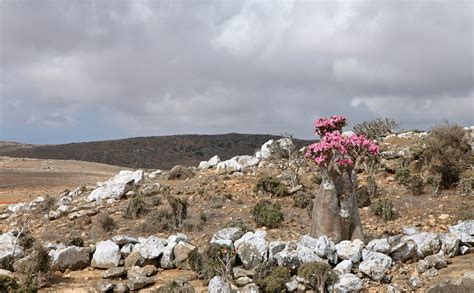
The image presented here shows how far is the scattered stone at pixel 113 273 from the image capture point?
37.5ft

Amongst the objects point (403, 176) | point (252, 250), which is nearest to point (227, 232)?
point (252, 250)

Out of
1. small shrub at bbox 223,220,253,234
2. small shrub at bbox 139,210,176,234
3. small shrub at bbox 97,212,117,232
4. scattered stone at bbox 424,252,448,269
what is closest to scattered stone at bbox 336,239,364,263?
scattered stone at bbox 424,252,448,269

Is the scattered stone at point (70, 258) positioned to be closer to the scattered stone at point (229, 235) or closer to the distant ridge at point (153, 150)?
the scattered stone at point (229, 235)

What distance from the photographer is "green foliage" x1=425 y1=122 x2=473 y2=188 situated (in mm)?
17703

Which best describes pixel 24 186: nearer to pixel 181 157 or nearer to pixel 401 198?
pixel 401 198

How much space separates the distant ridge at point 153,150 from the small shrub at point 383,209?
179 ft

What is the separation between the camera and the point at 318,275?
9.80 metres

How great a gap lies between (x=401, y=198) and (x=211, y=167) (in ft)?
40.8

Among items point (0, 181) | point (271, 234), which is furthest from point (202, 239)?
point (0, 181)

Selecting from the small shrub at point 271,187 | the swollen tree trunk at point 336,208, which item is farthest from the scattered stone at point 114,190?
the swollen tree trunk at point 336,208

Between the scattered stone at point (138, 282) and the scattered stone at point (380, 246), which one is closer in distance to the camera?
the scattered stone at point (138, 282)

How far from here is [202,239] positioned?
46.6 ft

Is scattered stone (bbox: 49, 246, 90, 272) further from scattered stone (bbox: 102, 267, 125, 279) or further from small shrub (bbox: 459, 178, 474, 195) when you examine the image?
small shrub (bbox: 459, 178, 474, 195)

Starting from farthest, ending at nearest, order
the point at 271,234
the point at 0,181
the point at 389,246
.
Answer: the point at 0,181
the point at 271,234
the point at 389,246
